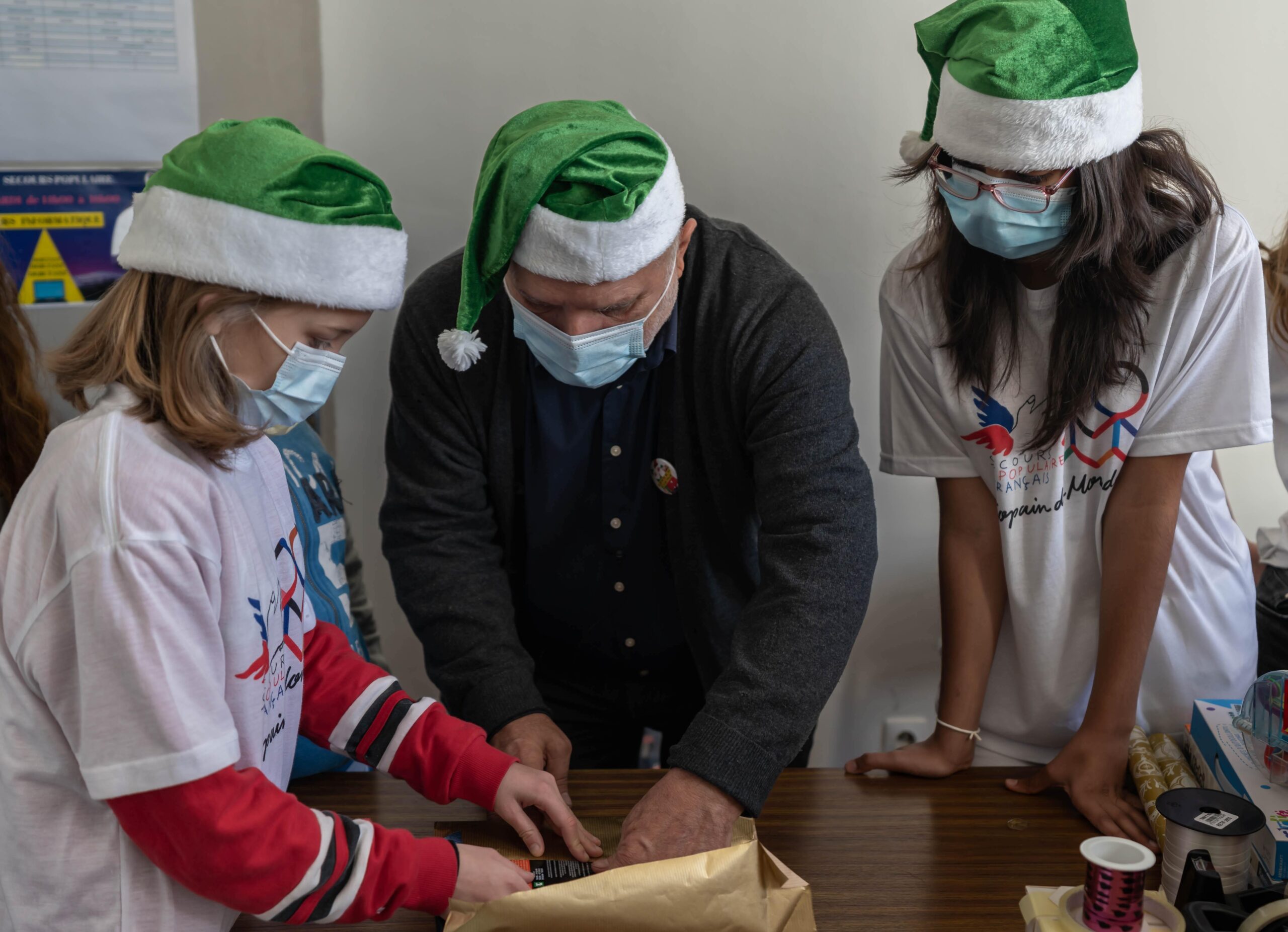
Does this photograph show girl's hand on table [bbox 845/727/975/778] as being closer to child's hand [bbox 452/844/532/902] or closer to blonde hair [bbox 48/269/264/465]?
child's hand [bbox 452/844/532/902]

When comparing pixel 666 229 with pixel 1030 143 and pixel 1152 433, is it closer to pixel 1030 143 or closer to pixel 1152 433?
pixel 1030 143

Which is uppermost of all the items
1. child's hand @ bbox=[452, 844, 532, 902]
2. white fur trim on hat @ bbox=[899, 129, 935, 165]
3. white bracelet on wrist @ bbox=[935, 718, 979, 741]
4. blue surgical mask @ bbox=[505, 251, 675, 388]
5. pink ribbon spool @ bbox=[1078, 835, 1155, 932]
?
white fur trim on hat @ bbox=[899, 129, 935, 165]

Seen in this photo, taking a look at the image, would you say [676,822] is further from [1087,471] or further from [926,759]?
[1087,471]

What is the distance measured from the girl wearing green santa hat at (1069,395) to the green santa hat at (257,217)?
0.71 m

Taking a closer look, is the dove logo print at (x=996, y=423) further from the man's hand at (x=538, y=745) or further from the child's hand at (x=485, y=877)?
the child's hand at (x=485, y=877)

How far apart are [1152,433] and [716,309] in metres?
0.55

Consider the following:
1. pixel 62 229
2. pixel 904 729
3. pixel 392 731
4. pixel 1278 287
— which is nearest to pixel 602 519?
pixel 392 731

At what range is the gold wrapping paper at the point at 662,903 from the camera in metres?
0.84

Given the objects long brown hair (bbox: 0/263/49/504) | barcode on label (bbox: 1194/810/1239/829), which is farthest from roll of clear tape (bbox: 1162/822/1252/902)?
long brown hair (bbox: 0/263/49/504)

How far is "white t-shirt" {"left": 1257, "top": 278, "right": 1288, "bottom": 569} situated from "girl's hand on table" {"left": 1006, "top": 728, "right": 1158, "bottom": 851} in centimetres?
68

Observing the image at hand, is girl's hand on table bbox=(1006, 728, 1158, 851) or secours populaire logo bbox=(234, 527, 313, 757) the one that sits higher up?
secours populaire logo bbox=(234, 527, 313, 757)

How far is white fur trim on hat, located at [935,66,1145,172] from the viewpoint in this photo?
3.62 ft

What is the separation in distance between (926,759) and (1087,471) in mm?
411

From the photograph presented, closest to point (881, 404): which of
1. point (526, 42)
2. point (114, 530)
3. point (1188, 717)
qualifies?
point (1188, 717)
